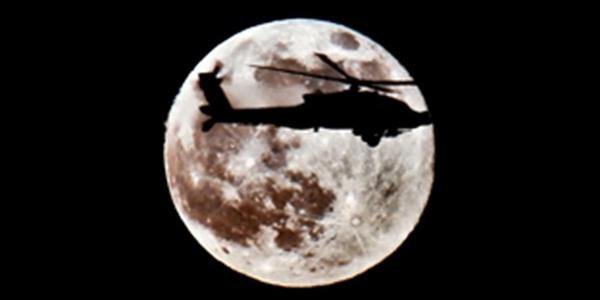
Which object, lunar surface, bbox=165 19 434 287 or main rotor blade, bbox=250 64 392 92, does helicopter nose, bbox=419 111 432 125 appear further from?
main rotor blade, bbox=250 64 392 92

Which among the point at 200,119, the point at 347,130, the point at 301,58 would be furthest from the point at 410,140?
the point at 200,119

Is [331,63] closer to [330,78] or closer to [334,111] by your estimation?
[330,78]

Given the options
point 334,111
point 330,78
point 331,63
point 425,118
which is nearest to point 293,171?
point 334,111

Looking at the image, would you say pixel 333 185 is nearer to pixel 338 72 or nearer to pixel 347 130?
pixel 347 130

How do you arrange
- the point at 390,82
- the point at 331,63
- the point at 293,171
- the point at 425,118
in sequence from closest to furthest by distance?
the point at 293,171, the point at 331,63, the point at 390,82, the point at 425,118

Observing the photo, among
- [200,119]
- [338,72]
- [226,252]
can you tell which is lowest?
[226,252]

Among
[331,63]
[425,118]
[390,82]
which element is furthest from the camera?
[425,118]

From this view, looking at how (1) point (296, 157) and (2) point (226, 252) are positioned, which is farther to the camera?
(2) point (226, 252)
